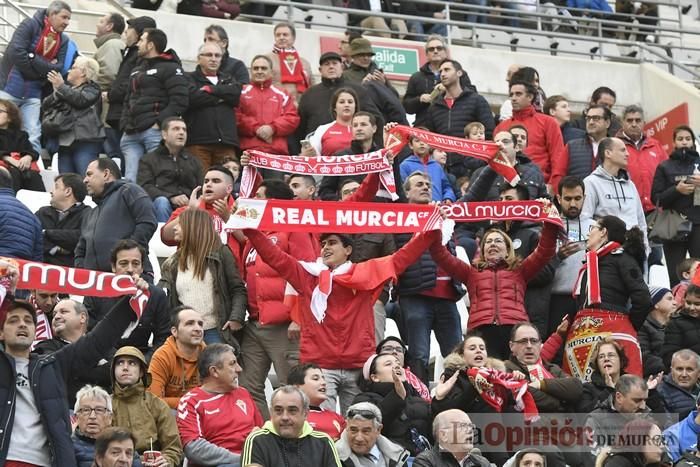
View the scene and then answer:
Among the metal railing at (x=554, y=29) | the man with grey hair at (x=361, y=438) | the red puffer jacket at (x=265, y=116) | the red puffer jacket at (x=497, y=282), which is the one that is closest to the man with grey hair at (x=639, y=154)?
the red puffer jacket at (x=265, y=116)

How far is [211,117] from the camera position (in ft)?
59.3

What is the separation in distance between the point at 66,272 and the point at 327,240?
8.79 ft

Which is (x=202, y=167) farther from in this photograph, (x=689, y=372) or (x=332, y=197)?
(x=689, y=372)

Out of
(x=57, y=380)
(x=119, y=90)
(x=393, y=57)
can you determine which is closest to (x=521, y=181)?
(x=119, y=90)

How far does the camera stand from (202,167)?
17453mm

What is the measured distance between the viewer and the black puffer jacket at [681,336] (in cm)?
1559

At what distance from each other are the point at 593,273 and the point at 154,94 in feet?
14.6

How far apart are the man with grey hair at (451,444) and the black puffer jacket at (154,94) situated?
5.57 metres

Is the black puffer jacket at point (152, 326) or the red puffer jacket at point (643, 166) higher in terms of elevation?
the red puffer jacket at point (643, 166)

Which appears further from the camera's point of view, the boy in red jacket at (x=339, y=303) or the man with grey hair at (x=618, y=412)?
the boy in red jacket at (x=339, y=303)

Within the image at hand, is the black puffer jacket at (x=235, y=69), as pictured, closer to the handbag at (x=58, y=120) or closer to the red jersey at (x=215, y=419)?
the handbag at (x=58, y=120)

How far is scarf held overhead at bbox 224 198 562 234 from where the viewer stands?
14.0 metres

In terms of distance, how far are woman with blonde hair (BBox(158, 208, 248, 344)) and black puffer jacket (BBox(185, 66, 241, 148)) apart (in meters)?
3.40

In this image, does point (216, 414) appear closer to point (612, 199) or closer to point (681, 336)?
point (681, 336)
